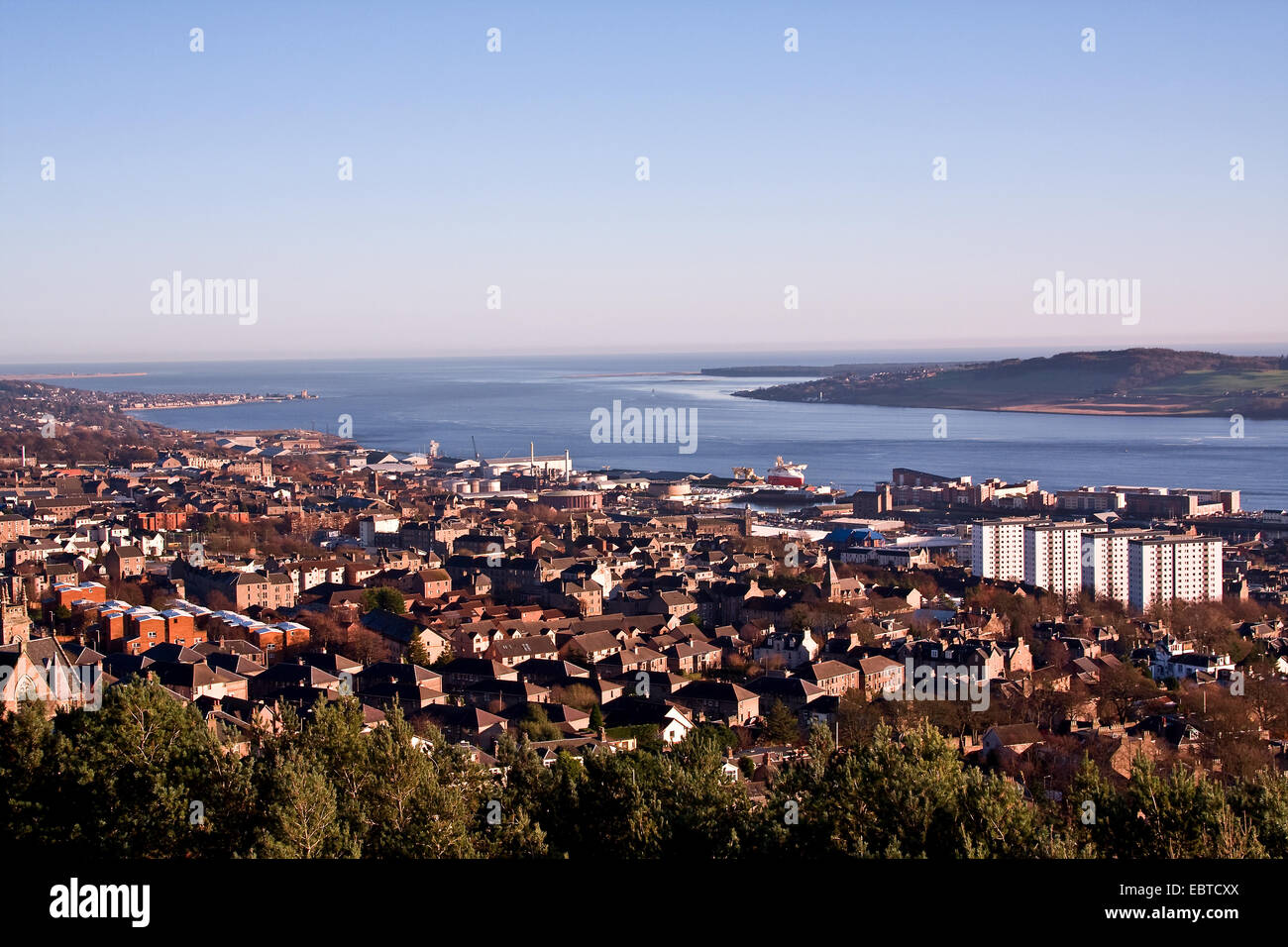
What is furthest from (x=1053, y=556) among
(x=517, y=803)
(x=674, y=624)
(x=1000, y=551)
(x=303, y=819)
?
(x=303, y=819)

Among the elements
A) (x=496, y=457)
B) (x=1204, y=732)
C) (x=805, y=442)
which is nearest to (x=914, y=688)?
(x=1204, y=732)

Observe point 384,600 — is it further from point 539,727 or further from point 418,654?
point 539,727

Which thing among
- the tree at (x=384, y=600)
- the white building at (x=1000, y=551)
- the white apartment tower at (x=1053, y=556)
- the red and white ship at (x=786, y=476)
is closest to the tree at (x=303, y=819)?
the tree at (x=384, y=600)

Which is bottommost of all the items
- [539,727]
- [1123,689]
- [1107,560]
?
[1107,560]

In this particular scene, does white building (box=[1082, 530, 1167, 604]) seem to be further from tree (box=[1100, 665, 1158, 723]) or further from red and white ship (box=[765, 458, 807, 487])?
red and white ship (box=[765, 458, 807, 487])

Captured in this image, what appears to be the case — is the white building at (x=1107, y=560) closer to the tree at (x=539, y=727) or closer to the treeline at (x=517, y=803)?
the tree at (x=539, y=727)

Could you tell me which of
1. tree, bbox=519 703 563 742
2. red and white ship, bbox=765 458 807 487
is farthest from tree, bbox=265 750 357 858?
red and white ship, bbox=765 458 807 487

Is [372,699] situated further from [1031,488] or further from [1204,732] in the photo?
[1031,488]
